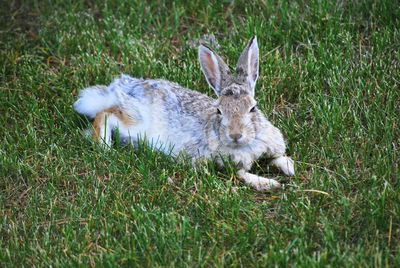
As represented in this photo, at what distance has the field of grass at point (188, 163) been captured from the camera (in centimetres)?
439

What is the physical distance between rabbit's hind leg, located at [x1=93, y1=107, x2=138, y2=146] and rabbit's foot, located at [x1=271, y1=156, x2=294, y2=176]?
4.40 ft

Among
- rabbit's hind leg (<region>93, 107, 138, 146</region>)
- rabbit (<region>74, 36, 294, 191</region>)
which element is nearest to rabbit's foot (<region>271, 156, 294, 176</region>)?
rabbit (<region>74, 36, 294, 191</region>)

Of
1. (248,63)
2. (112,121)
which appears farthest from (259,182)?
(112,121)

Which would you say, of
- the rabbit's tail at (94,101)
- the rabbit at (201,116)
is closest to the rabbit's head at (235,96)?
the rabbit at (201,116)

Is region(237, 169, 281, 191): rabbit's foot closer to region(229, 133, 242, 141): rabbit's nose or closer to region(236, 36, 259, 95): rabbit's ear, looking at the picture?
region(229, 133, 242, 141): rabbit's nose

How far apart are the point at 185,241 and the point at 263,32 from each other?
3.08 metres

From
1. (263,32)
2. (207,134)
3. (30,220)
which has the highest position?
(263,32)

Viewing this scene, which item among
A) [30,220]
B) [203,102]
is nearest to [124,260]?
[30,220]

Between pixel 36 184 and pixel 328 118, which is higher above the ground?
pixel 328 118

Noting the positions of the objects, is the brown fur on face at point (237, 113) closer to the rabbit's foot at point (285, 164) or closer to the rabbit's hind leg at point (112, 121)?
the rabbit's foot at point (285, 164)

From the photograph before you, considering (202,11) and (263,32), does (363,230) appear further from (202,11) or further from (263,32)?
(202,11)

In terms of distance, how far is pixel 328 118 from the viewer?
555 cm

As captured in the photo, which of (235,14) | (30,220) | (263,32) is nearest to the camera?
(30,220)

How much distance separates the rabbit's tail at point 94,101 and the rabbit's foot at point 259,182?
4.96 ft
